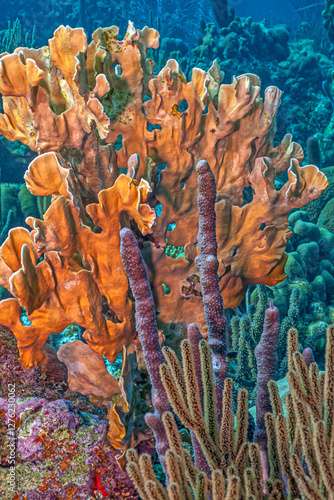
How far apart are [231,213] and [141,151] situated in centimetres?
59

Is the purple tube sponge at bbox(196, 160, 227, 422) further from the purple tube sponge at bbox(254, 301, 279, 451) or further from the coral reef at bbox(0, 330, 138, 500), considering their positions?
the coral reef at bbox(0, 330, 138, 500)

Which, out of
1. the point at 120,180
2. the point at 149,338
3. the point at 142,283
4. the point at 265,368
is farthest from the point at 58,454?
the point at 120,180

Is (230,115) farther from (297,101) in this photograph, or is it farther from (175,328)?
(297,101)

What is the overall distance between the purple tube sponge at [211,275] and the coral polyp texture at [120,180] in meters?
0.23

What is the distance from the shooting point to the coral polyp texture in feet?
4.54

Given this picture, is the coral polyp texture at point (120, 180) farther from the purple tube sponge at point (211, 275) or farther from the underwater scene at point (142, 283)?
the purple tube sponge at point (211, 275)

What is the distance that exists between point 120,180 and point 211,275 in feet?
1.81

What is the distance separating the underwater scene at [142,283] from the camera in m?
1.18

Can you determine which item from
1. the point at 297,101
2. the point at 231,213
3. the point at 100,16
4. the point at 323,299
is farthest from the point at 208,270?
the point at 100,16

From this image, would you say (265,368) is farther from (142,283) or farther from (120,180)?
(120,180)

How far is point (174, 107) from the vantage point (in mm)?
1762

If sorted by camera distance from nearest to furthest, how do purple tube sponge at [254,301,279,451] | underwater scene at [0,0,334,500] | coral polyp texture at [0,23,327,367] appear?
underwater scene at [0,0,334,500] → coral polyp texture at [0,23,327,367] → purple tube sponge at [254,301,279,451]

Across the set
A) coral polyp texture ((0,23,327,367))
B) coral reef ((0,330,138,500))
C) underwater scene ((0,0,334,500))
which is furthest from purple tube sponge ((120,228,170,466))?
coral reef ((0,330,138,500))

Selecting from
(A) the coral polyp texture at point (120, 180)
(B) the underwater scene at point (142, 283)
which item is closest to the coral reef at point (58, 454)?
(B) the underwater scene at point (142, 283)
